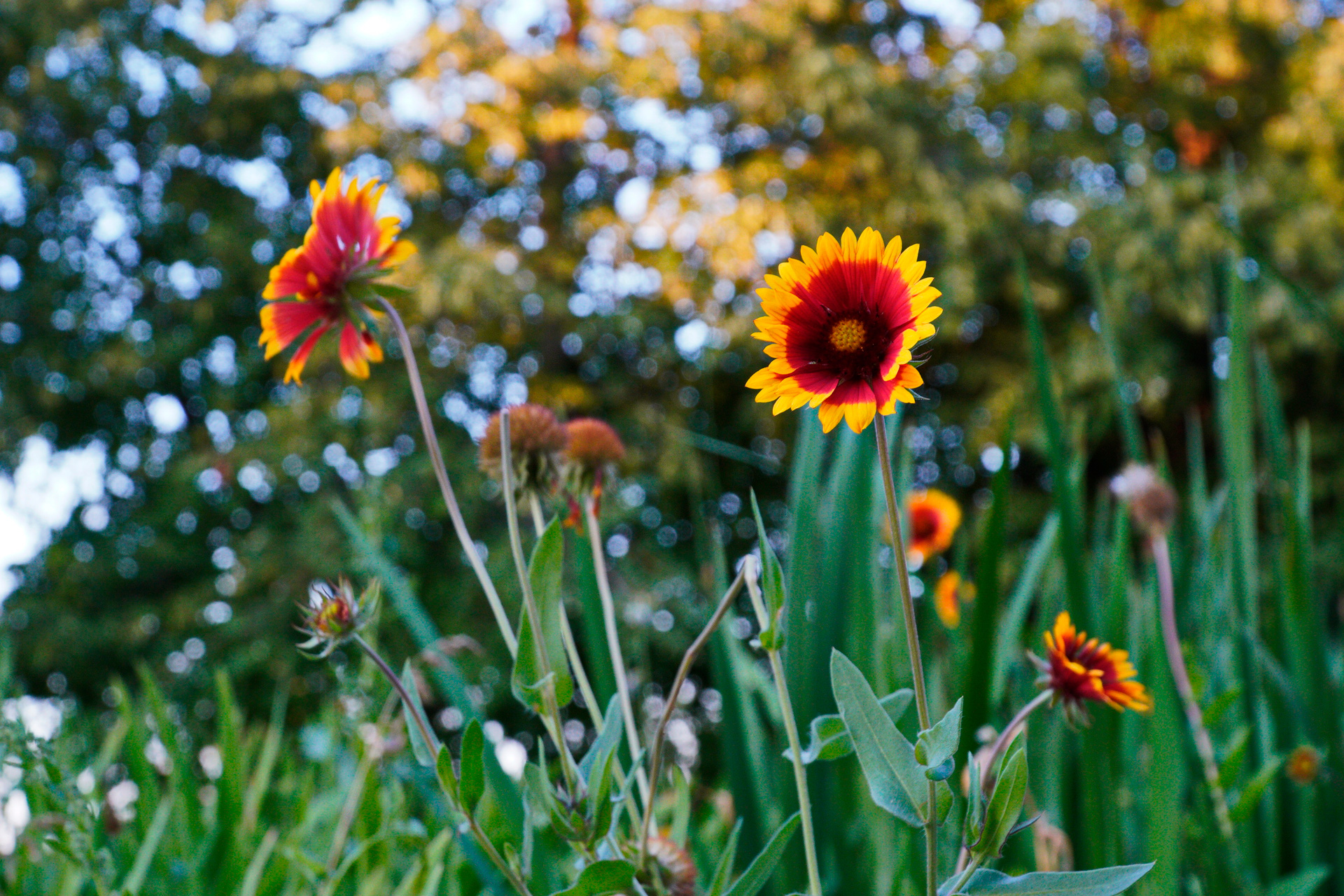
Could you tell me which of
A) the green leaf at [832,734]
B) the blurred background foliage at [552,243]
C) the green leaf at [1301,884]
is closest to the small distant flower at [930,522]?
the green leaf at [1301,884]

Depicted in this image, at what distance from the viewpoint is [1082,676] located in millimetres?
573

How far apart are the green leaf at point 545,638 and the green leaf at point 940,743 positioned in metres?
0.17

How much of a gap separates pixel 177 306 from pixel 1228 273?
7.16 meters

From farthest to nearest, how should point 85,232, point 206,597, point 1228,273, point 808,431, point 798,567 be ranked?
point 85,232, point 206,597, point 1228,273, point 808,431, point 798,567

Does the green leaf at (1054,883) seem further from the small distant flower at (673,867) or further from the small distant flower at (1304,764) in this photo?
the small distant flower at (1304,764)

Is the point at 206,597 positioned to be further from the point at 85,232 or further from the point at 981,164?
the point at 981,164

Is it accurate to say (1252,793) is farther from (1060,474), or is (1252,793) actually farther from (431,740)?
(431,740)

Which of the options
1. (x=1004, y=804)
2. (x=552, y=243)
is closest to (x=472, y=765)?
(x=1004, y=804)

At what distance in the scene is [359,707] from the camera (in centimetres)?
85

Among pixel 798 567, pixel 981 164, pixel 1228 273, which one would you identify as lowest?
pixel 798 567

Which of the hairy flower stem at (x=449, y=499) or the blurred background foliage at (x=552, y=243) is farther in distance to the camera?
the blurred background foliage at (x=552, y=243)

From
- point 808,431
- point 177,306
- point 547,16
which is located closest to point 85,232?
point 177,306

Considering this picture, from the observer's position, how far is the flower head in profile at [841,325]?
43 centimetres

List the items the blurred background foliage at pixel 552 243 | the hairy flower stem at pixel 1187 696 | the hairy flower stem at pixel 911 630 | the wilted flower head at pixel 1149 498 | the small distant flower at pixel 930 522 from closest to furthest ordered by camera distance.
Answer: the hairy flower stem at pixel 911 630 < the hairy flower stem at pixel 1187 696 < the wilted flower head at pixel 1149 498 < the small distant flower at pixel 930 522 < the blurred background foliage at pixel 552 243
